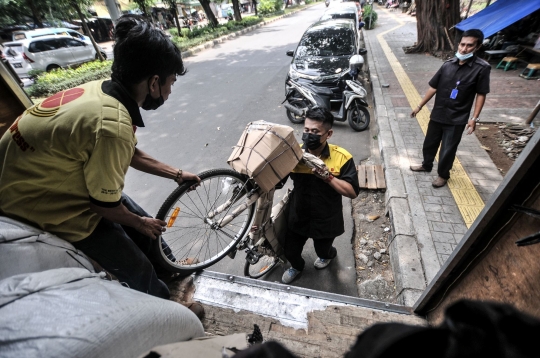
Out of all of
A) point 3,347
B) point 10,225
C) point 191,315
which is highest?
point 3,347

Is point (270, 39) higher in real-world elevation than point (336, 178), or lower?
lower

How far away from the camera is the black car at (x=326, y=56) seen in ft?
18.3

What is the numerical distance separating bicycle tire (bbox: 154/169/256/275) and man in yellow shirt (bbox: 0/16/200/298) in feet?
1.97

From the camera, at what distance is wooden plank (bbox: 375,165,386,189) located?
3.64 metres

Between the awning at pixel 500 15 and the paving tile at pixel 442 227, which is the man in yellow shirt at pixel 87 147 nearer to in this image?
A: the paving tile at pixel 442 227

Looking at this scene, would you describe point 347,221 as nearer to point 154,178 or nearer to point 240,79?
point 154,178

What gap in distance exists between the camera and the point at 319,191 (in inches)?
84.1

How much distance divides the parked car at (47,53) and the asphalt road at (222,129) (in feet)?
18.2

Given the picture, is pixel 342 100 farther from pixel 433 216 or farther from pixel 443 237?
pixel 443 237

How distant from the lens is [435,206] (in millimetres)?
3047

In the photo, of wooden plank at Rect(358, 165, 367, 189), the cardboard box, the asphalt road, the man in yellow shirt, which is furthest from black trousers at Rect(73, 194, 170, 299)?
wooden plank at Rect(358, 165, 367, 189)

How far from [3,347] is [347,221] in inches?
124

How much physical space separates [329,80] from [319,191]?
13.6 ft

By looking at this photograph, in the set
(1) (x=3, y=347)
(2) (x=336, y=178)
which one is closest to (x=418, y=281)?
(2) (x=336, y=178)
